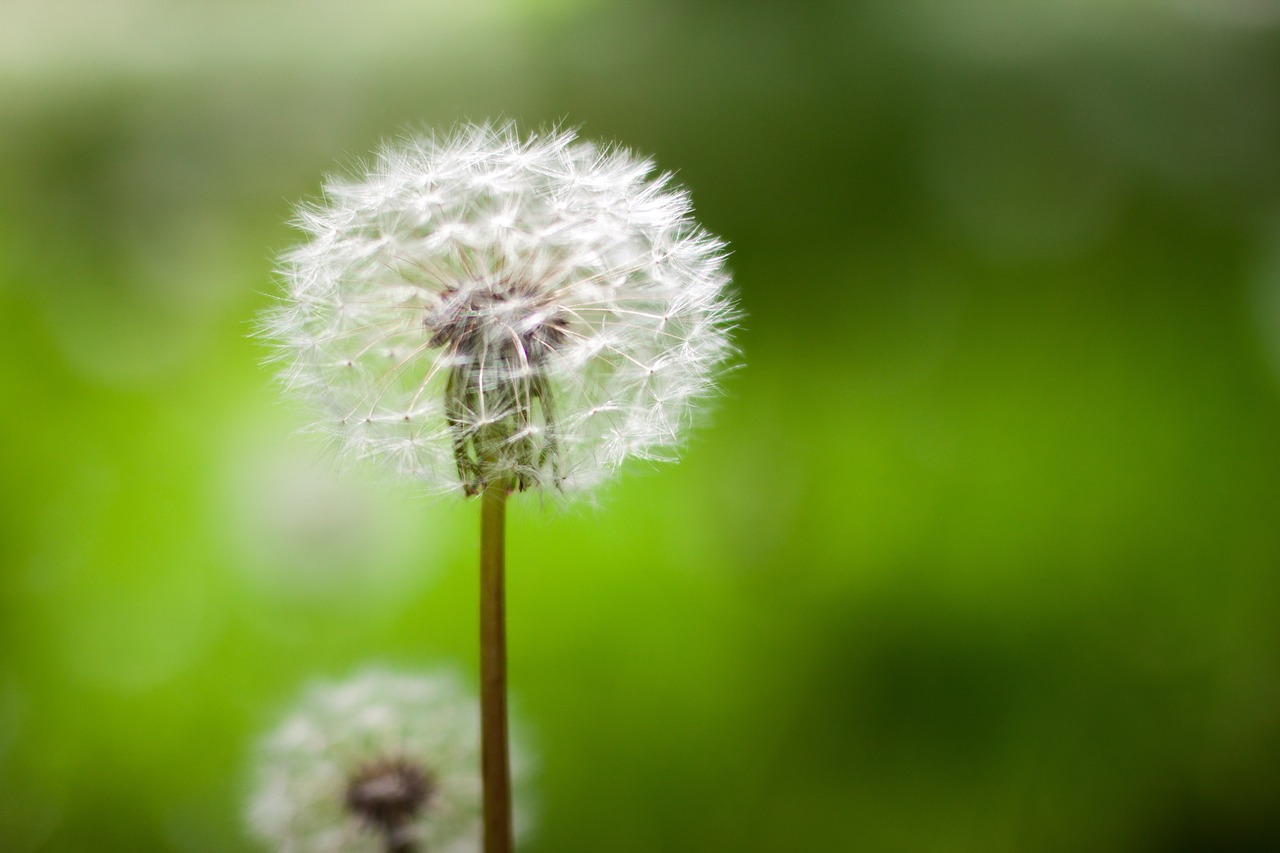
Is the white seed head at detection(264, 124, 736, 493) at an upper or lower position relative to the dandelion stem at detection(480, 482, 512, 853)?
upper

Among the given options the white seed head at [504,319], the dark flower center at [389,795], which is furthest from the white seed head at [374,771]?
the white seed head at [504,319]

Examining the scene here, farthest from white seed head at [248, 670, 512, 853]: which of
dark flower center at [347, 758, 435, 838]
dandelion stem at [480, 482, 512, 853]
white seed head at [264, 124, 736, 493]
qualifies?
white seed head at [264, 124, 736, 493]

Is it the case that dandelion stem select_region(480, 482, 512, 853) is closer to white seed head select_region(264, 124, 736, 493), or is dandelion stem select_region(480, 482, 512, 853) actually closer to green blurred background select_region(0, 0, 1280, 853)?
white seed head select_region(264, 124, 736, 493)

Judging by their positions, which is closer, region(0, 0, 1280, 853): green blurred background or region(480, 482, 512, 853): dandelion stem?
region(480, 482, 512, 853): dandelion stem

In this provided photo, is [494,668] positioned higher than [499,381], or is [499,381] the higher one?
[499,381]

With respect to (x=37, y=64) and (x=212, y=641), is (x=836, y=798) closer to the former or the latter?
(x=212, y=641)

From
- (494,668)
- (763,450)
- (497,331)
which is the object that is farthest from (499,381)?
(763,450)

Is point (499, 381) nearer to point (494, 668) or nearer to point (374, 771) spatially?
point (494, 668)
